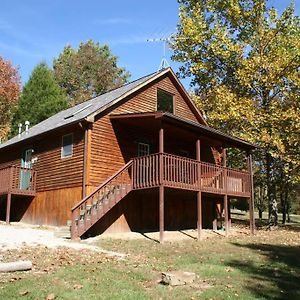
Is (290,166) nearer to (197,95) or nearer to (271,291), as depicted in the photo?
(197,95)

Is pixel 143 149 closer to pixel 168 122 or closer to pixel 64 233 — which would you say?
pixel 168 122

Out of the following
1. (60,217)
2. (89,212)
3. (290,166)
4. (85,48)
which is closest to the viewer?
(89,212)

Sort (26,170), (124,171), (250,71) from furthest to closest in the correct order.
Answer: (250,71) → (26,170) → (124,171)

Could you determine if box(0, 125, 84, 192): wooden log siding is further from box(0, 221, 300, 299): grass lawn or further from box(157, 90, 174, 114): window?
box(157, 90, 174, 114): window

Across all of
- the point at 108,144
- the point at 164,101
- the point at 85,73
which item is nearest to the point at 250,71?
the point at 164,101

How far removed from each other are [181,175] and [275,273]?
848 centimetres

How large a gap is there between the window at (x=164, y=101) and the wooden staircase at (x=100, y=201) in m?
5.80

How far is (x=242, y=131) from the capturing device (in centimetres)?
2611

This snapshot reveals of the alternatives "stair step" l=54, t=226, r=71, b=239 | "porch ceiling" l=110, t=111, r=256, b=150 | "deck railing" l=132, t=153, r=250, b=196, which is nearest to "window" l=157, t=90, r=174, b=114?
"porch ceiling" l=110, t=111, r=256, b=150

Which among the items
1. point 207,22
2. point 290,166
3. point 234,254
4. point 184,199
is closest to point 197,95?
point 207,22

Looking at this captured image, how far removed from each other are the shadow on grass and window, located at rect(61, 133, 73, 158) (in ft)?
30.0

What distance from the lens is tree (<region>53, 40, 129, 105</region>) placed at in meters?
53.8

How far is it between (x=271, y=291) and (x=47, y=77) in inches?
1600

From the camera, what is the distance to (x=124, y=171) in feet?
60.3
